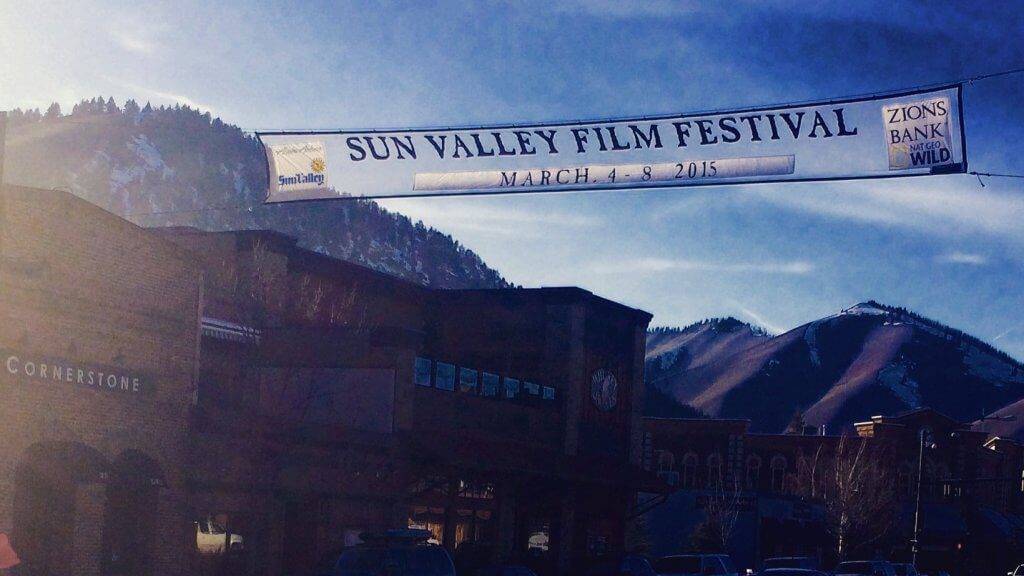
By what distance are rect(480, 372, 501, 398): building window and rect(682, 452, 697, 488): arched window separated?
37.3m

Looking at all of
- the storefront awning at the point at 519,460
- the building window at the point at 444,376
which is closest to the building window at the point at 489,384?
the storefront awning at the point at 519,460

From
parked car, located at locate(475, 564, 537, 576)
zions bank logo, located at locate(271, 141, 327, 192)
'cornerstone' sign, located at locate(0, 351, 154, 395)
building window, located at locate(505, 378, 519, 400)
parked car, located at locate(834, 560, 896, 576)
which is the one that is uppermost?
zions bank logo, located at locate(271, 141, 327, 192)

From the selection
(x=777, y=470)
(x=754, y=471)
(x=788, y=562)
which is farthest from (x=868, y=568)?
(x=777, y=470)

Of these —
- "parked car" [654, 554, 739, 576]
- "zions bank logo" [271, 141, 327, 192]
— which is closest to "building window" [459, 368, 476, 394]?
"parked car" [654, 554, 739, 576]

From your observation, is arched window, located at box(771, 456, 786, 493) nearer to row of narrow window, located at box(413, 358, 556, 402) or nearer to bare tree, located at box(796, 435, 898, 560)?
bare tree, located at box(796, 435, 898, 560)

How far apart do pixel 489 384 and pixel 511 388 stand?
243 centimetres

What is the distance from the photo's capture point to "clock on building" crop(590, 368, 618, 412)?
52188mm

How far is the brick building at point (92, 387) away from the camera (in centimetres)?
2523

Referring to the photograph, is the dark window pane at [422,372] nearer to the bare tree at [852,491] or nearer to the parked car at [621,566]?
the parked car at [621,566]

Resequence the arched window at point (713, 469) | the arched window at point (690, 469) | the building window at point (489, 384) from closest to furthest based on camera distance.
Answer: the building window at point (489, 384)
the arched window at point (713, 469)
the arched window at point (690, 469)

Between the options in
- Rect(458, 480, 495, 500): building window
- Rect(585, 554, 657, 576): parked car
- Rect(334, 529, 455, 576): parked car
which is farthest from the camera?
Rect(458, 480, 495, 500): building window

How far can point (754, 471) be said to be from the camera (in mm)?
81875

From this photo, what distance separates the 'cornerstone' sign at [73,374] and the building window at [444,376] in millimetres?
12779

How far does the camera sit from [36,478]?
1006 inches
